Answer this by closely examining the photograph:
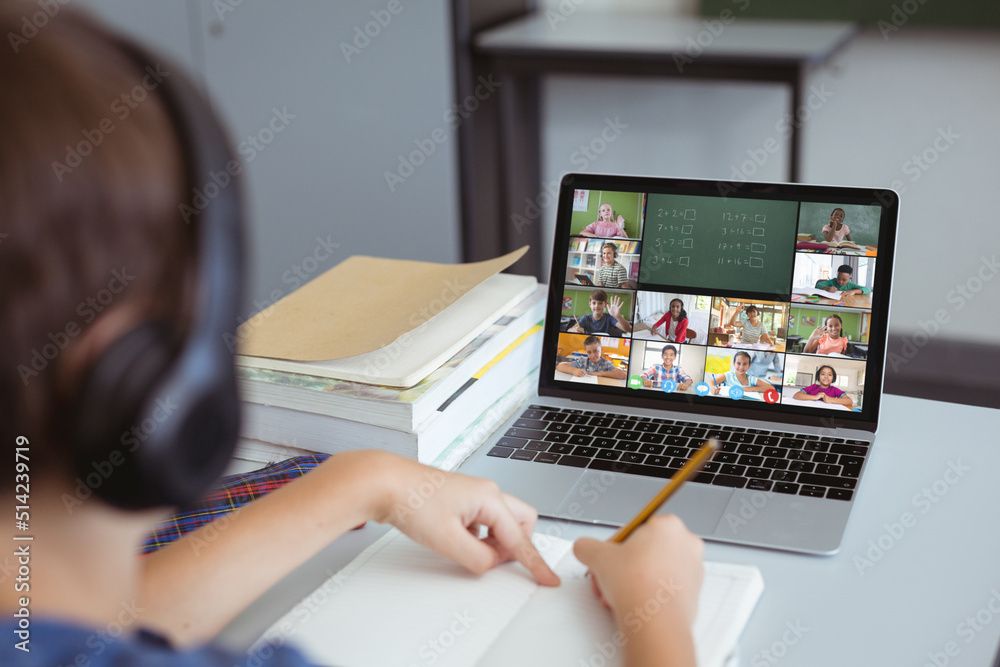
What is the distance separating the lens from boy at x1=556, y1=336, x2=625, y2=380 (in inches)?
40.7

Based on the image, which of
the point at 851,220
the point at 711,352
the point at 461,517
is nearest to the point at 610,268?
the point at 711,352

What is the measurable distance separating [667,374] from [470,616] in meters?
0.40

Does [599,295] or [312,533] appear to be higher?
[599,295]

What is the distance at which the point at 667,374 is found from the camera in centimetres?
101

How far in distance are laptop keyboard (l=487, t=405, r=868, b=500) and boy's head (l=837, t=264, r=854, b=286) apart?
0.51 ft

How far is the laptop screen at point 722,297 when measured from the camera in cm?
96

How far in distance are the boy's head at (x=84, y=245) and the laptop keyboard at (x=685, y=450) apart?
22.8 inches

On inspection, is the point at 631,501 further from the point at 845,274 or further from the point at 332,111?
the point at 332,111

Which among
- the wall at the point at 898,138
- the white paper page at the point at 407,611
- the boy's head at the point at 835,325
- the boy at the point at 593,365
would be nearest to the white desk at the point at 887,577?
the white paper page at the point at 407,611

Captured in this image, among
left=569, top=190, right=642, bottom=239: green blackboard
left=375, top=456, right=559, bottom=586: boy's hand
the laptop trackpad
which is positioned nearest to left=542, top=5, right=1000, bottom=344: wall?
left=569, top=190, right=642, bottom=239: green blackboard

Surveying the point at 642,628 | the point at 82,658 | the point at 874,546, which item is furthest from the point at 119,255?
the point at 874,546

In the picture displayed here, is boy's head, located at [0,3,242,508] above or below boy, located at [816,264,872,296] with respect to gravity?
above

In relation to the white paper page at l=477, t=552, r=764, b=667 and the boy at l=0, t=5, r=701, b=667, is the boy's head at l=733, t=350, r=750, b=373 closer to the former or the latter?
the white paper page at l=477, t=552, r=764, b=667

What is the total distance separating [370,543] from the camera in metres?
0.83
